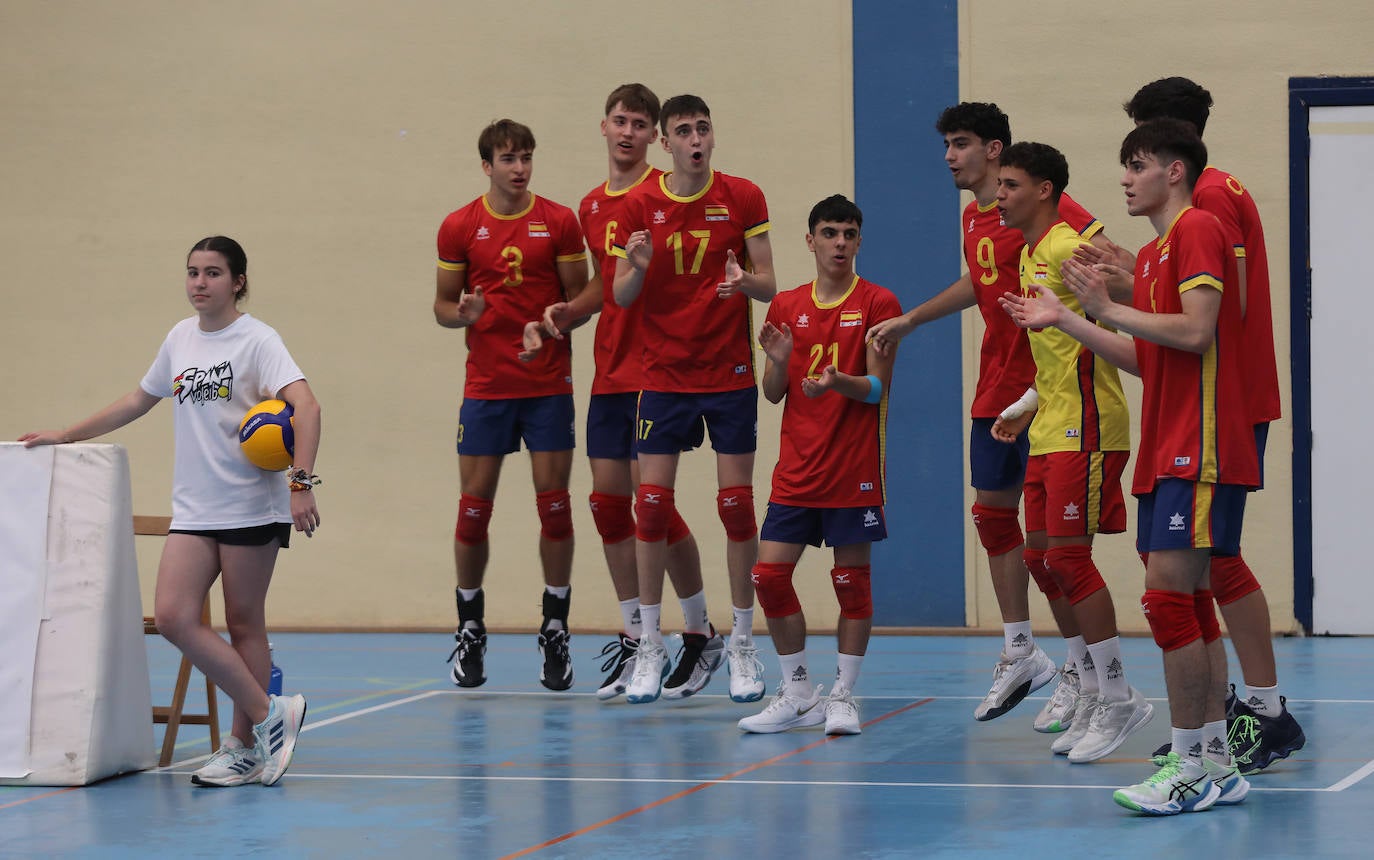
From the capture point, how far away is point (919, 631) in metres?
8.89

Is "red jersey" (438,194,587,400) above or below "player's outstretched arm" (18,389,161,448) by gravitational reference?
above

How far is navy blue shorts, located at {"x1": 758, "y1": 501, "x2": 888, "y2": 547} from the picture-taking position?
5.77 m

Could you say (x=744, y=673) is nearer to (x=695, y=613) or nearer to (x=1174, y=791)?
(x=695, y=613)

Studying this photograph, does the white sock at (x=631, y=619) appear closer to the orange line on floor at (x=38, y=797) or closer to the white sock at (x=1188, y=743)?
the orange line on floor at (x=38, y=797)

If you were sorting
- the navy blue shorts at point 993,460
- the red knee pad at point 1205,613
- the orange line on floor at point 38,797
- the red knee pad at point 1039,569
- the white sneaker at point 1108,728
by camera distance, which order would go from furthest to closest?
1. the navy blue shorts at point 993,460
2. the red knee pad at point 1039,569
3. the white sneaker at point 1108,728
4. the orange line on floor at point 38,797
5. the red knee pad at point 1205,613

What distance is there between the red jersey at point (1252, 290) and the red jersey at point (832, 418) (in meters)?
1.40

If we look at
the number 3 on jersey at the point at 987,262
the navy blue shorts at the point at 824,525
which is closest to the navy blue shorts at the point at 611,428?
the navy blue shorts at the point at 824,525

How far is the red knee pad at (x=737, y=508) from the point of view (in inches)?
253

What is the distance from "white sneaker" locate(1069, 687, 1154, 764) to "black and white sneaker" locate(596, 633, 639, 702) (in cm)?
208

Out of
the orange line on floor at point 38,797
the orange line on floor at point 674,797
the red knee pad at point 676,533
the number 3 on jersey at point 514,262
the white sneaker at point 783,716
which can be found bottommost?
the orange line on floor at point 38,797

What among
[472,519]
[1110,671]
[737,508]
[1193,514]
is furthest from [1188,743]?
[472,519]

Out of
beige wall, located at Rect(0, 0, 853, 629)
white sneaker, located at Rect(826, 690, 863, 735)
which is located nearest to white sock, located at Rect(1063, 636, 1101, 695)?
white sneaker, located at Rect(826, 690, 863, 735)

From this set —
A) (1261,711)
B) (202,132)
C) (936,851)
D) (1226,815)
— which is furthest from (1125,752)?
(202,132)

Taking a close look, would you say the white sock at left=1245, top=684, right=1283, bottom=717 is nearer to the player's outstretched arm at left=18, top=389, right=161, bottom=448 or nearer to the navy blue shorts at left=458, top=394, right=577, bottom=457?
the navy blue shorts at left=458, top=394, right=577, bottom=457
